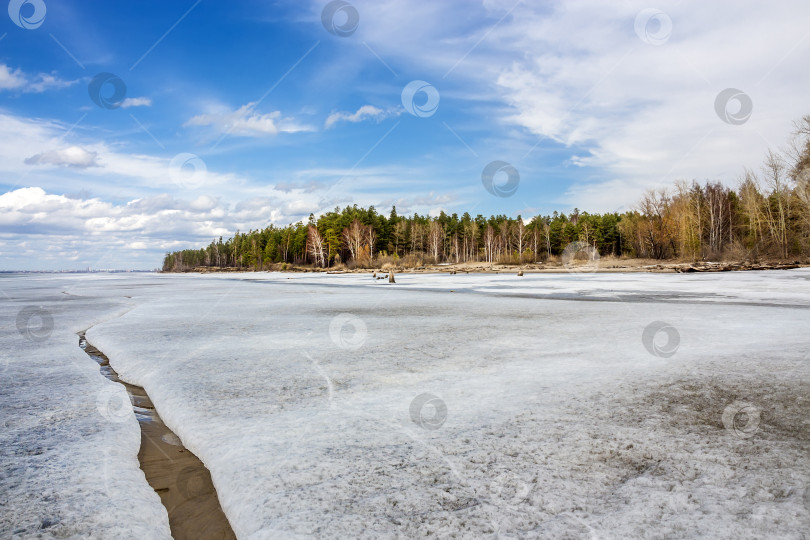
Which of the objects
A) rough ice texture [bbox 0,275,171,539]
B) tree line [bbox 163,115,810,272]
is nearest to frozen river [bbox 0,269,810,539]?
rough ice texture [bbox 0,275,171,539]

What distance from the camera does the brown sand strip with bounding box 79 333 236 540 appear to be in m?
2.02

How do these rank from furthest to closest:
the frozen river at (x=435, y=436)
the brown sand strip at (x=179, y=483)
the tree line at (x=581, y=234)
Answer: the tree line at (x=581, y=234) < the brown sand strip at (x=179, y=483) < the frozen river at (x=435, y=436)

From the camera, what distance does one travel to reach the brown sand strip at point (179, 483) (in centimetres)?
202

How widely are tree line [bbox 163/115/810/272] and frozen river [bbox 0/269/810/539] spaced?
146 feet

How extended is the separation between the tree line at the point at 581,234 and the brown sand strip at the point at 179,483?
47.8 m

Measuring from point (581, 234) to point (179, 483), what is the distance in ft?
330

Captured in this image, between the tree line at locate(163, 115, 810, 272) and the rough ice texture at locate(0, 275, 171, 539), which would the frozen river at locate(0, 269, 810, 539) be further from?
the tree line at locate(163, 115, 810, 272)

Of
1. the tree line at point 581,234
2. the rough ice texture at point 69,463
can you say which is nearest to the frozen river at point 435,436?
the rough ice texture at point 69,463

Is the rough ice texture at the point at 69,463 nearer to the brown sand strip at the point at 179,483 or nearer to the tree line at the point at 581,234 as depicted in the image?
the brown sand strip at the point at 179,483

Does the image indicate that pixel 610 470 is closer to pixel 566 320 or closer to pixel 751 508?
pixel 751 508

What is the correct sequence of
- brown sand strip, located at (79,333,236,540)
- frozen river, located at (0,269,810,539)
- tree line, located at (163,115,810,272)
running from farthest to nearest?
tree line, located at (163,115,810,272), brown sand strip, located at (79,333,236,540), frozen river, located at (0,269,810,539)

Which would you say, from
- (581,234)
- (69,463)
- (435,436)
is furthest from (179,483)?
(581,234)

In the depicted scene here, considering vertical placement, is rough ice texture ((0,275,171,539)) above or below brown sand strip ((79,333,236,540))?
above

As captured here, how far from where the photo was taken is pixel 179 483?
2.44 m
